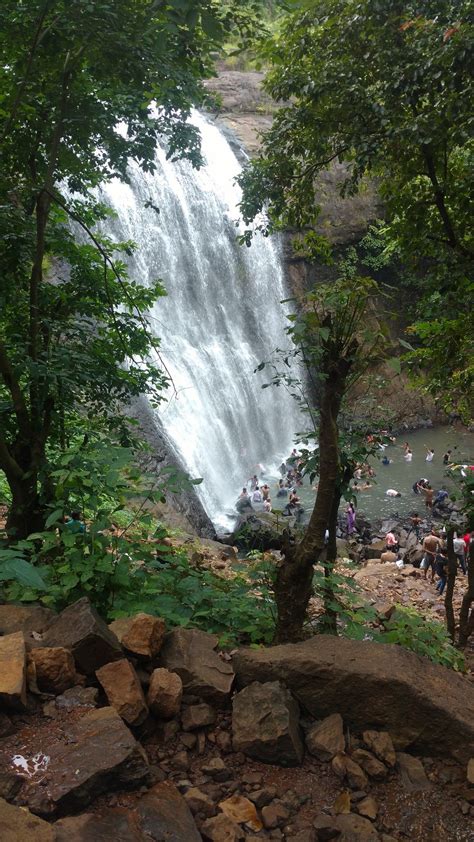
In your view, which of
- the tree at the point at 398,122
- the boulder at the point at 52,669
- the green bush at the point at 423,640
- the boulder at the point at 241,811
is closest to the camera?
the boulder at the point at 241,811

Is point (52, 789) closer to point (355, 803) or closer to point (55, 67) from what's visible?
point (355, 803)

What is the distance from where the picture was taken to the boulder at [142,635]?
9.45 feet

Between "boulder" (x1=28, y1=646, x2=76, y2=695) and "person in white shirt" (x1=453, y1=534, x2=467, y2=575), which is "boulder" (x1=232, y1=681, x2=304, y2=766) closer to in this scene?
"boulder" (x1=28, y1=646, x2=76, y2=695)

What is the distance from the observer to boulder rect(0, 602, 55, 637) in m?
3.10

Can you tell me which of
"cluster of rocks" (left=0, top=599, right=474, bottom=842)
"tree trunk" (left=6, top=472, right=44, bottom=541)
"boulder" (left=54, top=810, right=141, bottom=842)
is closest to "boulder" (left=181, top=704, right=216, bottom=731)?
"cluster of rocks" (left=0, top=599, right=474, bottom=842)

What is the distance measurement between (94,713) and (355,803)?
1175 millimetres

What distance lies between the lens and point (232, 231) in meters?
21.9

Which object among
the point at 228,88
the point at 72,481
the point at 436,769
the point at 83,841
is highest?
the point at 228,88

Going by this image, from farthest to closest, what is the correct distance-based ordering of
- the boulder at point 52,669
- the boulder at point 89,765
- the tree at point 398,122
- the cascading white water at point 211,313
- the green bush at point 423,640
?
the cascading white water at point 211,313
the tree at point 398,122
the green bush at point 423,640
the boulder at point 52,669
the boulder at point 89,765

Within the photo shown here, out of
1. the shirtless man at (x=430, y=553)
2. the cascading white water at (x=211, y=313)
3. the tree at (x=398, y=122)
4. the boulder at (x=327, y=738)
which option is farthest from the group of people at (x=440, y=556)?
the boulder at (x=327, y=738)

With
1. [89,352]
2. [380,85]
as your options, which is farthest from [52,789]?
[380,85]

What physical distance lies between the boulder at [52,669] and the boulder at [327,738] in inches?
45.2

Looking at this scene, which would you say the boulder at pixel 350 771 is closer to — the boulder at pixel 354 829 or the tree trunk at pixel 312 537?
the boulder at pixel 354 829

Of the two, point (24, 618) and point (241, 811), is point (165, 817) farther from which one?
point (24, 618)
